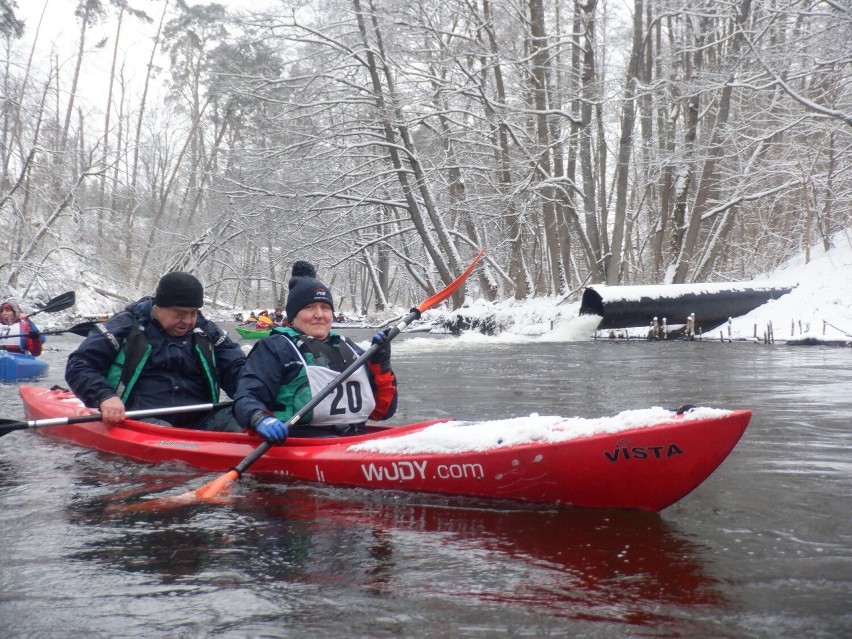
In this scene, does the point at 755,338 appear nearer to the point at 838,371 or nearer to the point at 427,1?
the point at 838,371

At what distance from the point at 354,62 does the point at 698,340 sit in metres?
9.13

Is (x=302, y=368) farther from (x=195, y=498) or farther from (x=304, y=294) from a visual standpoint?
(x=195, y=498)

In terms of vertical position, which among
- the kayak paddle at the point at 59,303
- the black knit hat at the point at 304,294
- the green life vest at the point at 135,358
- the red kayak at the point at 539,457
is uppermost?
the kayak paddle at the point at 59,303

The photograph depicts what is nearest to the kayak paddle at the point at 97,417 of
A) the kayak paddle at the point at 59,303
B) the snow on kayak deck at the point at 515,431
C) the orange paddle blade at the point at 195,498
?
the orange paddle blade at the point at 195,498

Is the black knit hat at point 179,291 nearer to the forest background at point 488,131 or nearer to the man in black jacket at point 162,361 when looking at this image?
the man in black jacket at point 162,361

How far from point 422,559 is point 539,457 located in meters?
0.72

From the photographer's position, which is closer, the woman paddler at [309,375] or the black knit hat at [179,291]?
the woman paddler at [309,375]

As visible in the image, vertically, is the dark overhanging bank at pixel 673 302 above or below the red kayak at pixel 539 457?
above

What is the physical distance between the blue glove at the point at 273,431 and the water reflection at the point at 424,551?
0.33 m

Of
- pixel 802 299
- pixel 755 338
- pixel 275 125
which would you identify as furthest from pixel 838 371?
pixel 275 125

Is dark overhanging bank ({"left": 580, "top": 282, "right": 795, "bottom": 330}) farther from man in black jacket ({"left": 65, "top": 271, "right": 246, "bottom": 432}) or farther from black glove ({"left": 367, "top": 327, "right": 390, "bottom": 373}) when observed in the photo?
black glove ({"left": 367, "top": 327, "right": 390, "bottom": 373})

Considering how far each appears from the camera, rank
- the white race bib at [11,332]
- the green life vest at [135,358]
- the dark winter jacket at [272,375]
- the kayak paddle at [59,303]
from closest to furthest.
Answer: the dark winter jacket at [272,375] → the green life vest at [135,358] → the kayak paddle at [59,303] → the white race bib at [11,332]

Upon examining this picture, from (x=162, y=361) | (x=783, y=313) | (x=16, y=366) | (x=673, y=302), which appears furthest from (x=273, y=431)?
(x=783, y=313)

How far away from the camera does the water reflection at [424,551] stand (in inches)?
101
